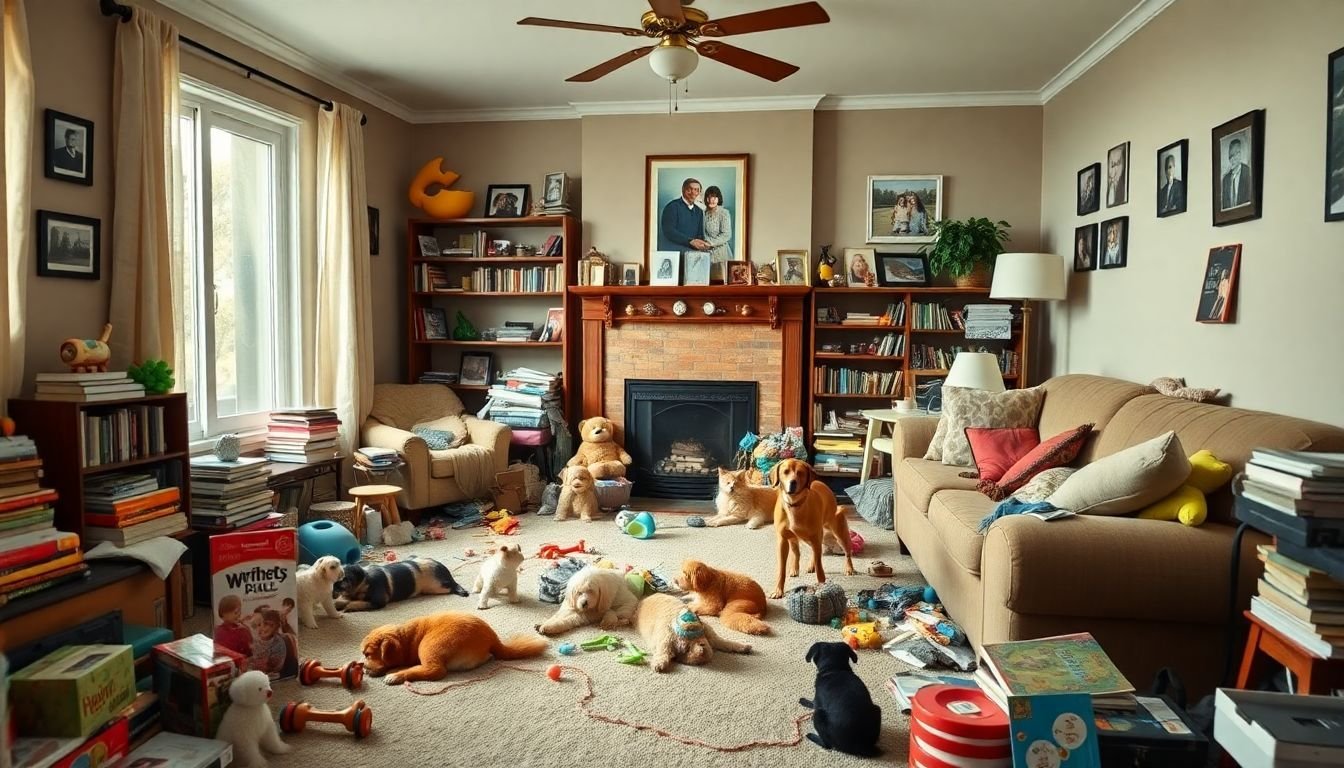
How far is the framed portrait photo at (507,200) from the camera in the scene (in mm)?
6105

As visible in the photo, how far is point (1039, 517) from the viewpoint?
246 cm

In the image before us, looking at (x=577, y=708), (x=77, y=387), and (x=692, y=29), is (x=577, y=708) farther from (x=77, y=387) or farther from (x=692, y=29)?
(x=692, y=29)

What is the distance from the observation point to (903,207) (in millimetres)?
5750

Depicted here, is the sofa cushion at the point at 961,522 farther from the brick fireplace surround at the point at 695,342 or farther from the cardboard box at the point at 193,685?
the brick fireplace surround at the point at 695,342

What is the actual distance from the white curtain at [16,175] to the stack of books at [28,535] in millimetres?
478

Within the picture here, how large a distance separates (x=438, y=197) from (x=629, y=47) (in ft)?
6.47

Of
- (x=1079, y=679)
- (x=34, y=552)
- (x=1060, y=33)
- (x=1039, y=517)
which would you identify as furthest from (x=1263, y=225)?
(x=34, y=552)

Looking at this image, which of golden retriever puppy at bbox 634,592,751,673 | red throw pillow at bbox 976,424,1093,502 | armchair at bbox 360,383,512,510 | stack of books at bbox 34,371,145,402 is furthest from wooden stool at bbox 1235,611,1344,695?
armchair at bbox 360,383,512,510

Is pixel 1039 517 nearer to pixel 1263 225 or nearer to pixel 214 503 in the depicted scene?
pixel 1263 225

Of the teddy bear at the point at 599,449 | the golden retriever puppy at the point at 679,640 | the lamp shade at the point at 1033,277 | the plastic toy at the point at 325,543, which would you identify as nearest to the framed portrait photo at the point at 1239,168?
the lamp shade at the point at 1033,277

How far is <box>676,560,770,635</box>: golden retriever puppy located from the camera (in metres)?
3.26

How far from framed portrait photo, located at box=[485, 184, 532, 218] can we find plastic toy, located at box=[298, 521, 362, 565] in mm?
3004

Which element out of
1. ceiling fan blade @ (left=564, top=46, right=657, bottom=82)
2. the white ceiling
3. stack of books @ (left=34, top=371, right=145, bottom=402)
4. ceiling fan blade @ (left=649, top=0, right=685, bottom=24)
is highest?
the white ceiling

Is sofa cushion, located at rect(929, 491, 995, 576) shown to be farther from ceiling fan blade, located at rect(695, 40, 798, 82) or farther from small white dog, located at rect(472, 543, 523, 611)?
ceiling fan blade, located at rect(695, 40, 798, 82)
